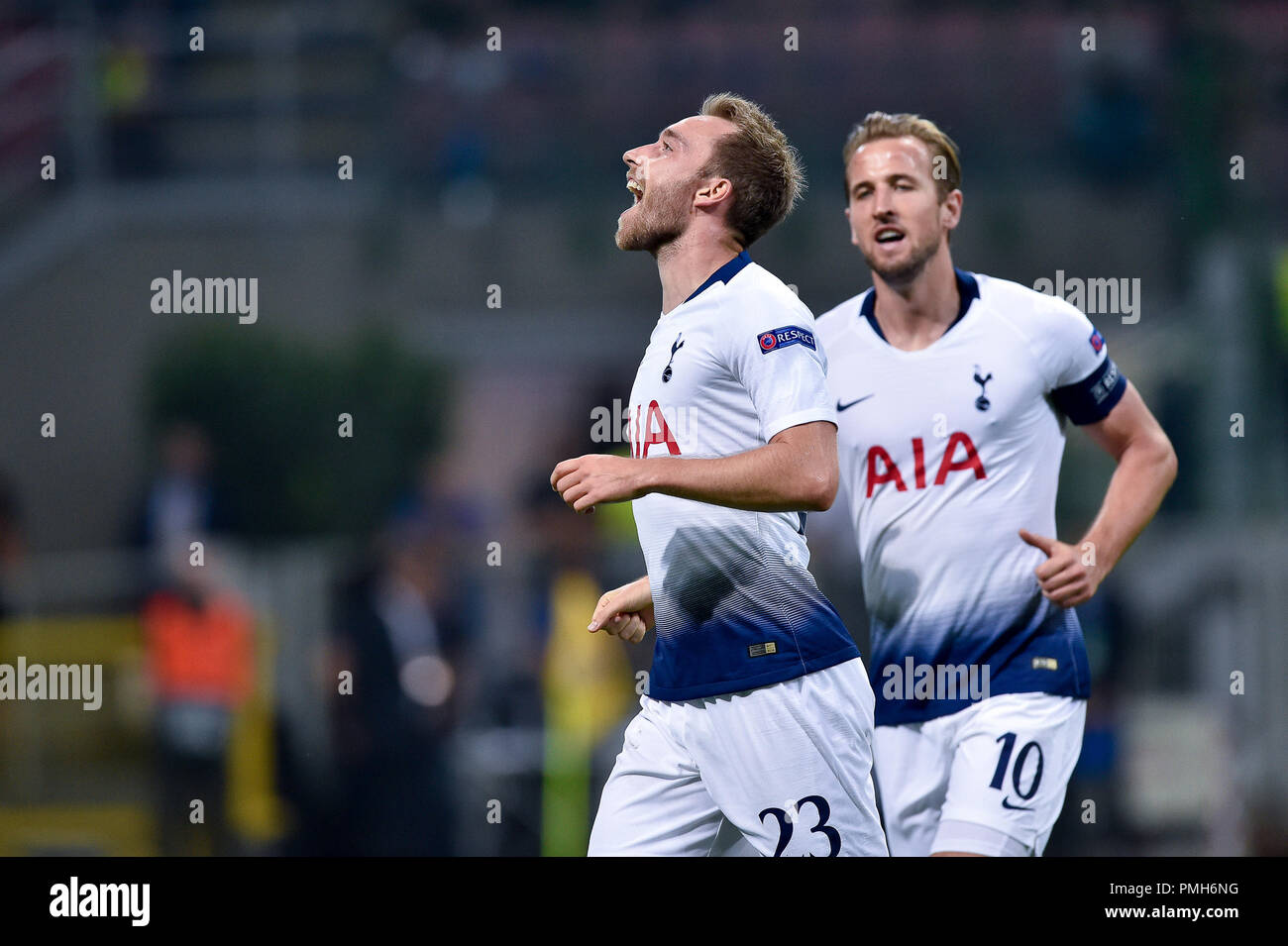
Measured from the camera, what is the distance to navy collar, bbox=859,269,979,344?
206 inches

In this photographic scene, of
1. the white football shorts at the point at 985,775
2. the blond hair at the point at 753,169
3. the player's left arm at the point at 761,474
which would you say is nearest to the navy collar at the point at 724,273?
the blond hair at the point at 753,169

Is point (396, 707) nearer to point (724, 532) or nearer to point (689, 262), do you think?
point (724, 532)

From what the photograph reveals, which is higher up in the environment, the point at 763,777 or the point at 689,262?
the point at 689,262

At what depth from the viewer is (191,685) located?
11273 mm

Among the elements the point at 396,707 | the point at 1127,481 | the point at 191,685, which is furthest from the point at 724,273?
the point at 191,685

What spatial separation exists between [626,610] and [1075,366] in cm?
166

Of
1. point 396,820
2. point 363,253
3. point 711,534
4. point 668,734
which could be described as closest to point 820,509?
point 711,534

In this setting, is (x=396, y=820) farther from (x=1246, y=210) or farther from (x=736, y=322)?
(x=1246, y=210)

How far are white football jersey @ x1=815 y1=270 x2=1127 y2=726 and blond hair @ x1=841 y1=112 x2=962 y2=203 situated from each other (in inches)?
16.5

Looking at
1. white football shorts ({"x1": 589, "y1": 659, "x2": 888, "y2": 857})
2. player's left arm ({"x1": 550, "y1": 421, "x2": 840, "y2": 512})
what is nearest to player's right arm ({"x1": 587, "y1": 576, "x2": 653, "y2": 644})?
white football shorts ({"x1": 589, "y1": 659, "x2": 888, "y2": 857})

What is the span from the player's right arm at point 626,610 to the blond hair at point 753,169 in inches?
42.0

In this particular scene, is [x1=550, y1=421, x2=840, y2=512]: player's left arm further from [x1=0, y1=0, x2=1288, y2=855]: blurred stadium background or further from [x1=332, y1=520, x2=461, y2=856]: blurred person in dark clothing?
[x1=332, y1=520, x2=461, y2=856]: blurred person in dark clothing

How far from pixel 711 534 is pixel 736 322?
0.60 meters

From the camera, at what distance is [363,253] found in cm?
1703
